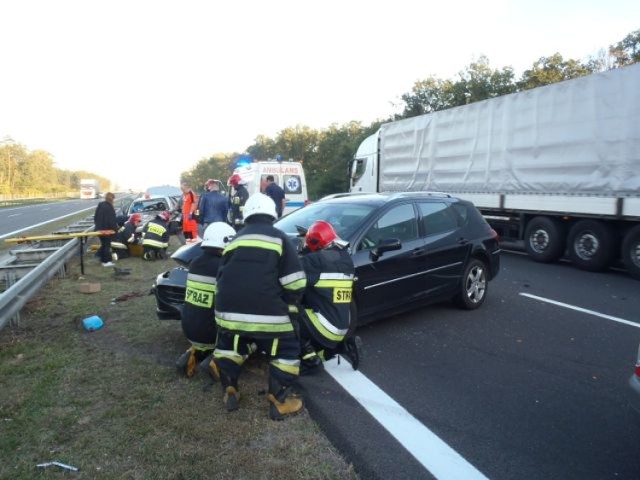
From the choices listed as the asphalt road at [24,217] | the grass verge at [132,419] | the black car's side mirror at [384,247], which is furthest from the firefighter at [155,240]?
the asphalt road at [24,217]

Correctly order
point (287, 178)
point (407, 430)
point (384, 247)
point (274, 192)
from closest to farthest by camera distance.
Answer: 1. point (407, 430)
2. point (384, 247)
3. point (274, 192)
4. point (287, 178)

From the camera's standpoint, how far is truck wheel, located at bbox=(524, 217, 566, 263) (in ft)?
32.2

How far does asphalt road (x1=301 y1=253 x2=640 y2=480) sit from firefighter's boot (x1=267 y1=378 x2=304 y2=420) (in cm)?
16

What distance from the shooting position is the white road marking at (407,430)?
2.85 metres

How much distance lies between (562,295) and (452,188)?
223 inches

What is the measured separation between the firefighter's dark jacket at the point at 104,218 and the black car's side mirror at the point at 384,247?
640 centimetres

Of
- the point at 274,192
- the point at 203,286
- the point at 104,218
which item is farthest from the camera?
the point at 274,192

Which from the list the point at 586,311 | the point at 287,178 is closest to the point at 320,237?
the point at 586,311

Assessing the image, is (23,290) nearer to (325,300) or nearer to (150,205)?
(325,300)

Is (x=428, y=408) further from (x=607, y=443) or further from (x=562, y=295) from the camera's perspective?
(x=562, y=295)

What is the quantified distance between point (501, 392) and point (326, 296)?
5.33 feet

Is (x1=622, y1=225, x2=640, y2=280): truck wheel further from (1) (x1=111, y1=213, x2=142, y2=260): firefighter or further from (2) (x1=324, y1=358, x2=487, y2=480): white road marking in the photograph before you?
(1) (x1=111, y1=213, x2=142, y2=260): firefighter

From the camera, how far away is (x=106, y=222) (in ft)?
30.9

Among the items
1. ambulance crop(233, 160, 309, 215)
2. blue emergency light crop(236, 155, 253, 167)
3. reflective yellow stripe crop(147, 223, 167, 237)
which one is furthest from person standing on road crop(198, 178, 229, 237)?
blue emergency light crop(236, 155, 253, 167)
